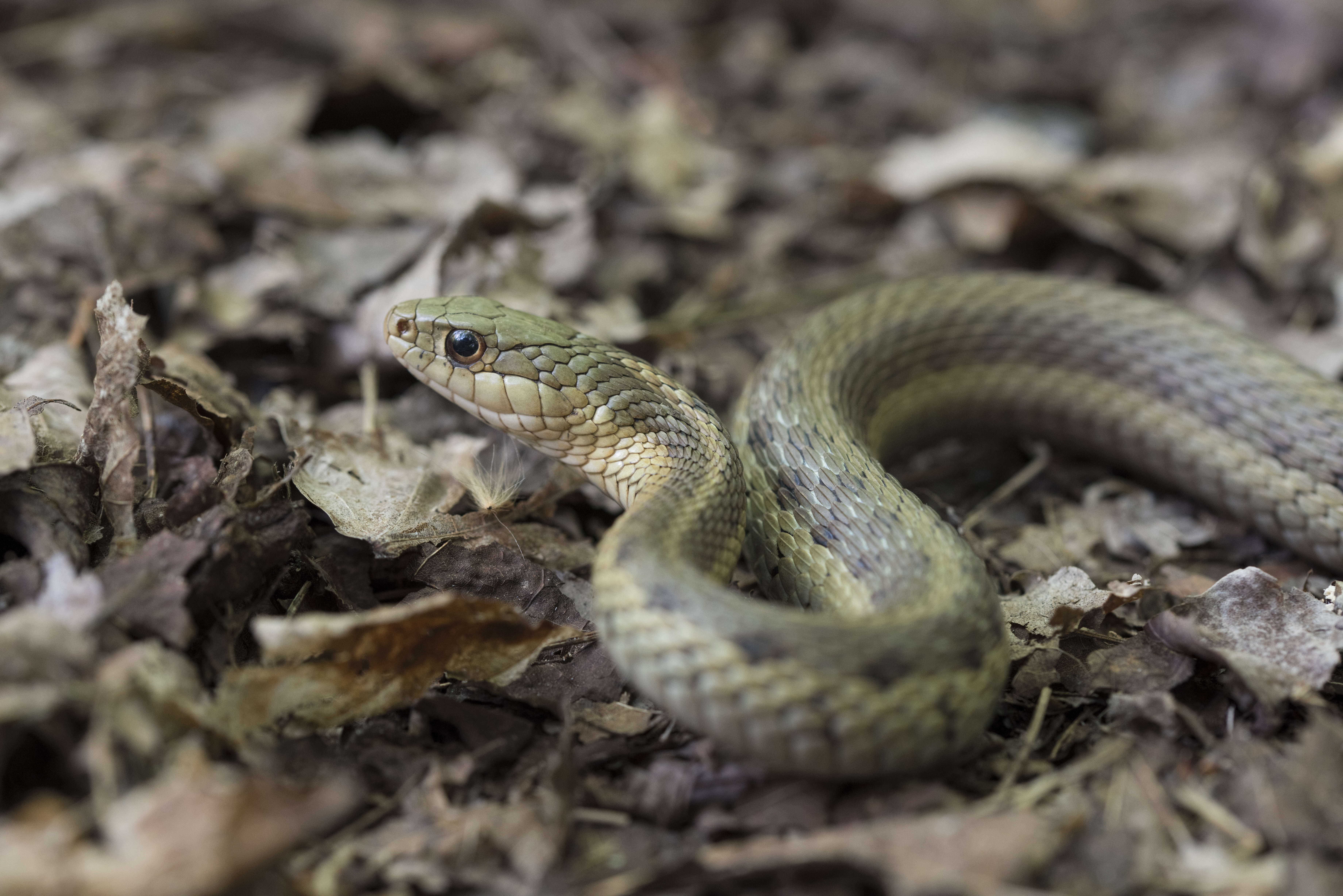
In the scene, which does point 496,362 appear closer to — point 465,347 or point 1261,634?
point 465,347

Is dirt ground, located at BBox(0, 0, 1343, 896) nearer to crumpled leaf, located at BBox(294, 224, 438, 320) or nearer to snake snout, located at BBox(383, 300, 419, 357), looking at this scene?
crumpled leaf, located at BBox(294, 224, 438, 320)

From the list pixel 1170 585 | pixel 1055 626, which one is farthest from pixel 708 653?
pixel 1170 585

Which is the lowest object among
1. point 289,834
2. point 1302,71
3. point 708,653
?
point 289,834

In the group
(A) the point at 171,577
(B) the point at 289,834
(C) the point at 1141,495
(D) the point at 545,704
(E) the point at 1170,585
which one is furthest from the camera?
(C) the point at 1141,495

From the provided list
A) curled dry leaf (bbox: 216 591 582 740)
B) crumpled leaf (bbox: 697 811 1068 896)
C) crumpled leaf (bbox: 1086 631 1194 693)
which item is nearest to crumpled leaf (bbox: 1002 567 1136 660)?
crumpled leaf (bbox: 1086 631 1194 693)

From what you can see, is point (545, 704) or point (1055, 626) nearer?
point (545, 704)

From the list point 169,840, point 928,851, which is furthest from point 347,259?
point 928,851

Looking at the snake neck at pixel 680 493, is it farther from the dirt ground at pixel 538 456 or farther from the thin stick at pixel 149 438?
→ the thin stick at pixel 149 438

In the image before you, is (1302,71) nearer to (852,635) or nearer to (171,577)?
(852,635)
